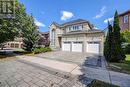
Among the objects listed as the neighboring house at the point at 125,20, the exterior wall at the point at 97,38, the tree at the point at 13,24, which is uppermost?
the neighboring house at the point at 125,20

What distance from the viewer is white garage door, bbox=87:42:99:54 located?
70.7 feet

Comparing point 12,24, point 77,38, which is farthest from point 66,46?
point 12,24

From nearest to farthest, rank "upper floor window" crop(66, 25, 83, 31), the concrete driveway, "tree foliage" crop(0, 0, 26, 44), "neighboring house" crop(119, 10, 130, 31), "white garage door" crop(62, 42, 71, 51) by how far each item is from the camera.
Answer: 1. the concrete driveway
2. "tree foliage" crop(0, 0, 26, 44)
3. "white garage door" crop(62, 42, 71, 51)
4. "upper floor window" crop(66, 25, 83, 31)
5. "neighboring house" crop(119, 10, 130, 31)

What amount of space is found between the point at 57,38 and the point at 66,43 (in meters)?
3.62

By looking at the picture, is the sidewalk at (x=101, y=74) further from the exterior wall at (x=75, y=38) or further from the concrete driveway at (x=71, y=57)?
the exterior wall at (x=75, y=38)

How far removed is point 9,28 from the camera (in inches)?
625

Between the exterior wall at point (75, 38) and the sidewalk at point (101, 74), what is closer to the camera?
the sidewalk at point (101, 74)

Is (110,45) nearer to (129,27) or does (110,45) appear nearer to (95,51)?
(95,51)

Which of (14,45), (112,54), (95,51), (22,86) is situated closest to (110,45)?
(112,54)

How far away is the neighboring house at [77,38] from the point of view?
21.8 meters

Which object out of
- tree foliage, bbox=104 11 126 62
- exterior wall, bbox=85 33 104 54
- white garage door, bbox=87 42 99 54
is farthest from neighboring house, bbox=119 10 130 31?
tree foliage, bbox=104 11 126 62

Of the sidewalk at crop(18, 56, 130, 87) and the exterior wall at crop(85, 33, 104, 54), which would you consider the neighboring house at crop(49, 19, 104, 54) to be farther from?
the sidewalk at crop(18, 56, 130, 87)

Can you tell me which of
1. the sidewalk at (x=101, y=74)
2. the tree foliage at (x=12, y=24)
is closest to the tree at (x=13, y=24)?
the tree foliage at (x=12, y=24)

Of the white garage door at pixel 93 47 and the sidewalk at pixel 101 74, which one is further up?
the white garage door at pixel 93 47
